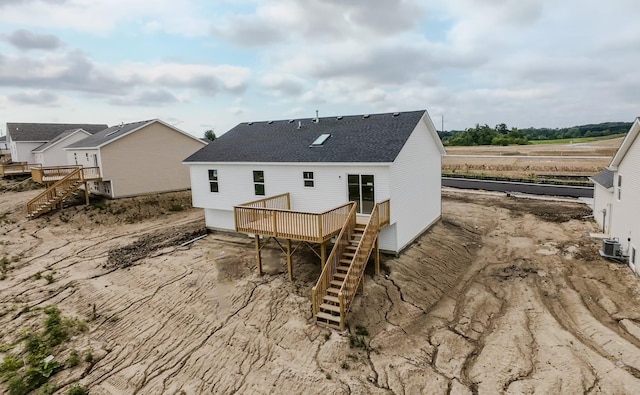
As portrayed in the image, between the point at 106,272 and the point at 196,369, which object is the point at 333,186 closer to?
the point at 196,369

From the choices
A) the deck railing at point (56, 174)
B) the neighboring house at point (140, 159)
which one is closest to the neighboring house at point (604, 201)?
the neighboring house at point (140, 159)

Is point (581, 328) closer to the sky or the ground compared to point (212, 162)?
closer to the ground

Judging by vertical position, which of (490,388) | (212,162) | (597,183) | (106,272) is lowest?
(490,388)

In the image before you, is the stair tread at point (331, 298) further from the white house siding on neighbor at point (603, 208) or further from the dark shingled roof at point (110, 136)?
the dark shingled roof at point (110, 136)

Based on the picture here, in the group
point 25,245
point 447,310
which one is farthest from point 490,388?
point 25,245

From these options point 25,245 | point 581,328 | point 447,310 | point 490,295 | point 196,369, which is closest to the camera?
point 196,369

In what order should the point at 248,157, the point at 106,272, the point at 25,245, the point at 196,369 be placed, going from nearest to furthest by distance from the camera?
1. the point at 196,369
2. the point at 106,272
3. the point at 248,157
4. the point at 25,245

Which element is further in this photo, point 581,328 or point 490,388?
point 581,328
